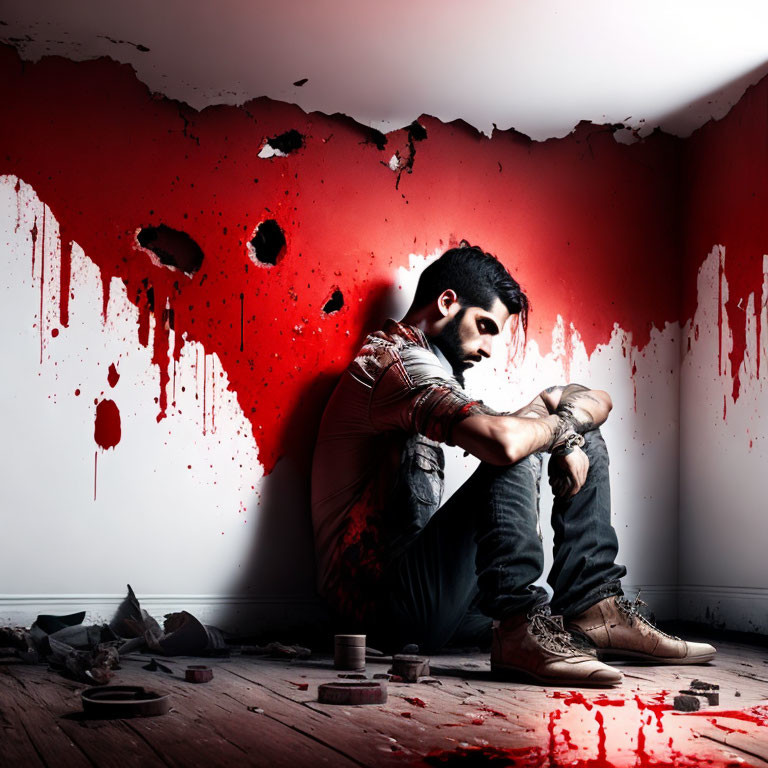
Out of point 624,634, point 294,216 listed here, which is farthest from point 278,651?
point 294,216

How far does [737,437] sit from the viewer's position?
10.9ft

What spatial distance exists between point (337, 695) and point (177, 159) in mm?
1890

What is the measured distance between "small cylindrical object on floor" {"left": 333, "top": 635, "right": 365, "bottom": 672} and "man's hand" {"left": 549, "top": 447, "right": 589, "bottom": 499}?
645 millimetres

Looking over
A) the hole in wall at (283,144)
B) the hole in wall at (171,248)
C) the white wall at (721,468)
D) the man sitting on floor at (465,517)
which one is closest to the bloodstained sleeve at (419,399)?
the man sitting on floor at (465,517)

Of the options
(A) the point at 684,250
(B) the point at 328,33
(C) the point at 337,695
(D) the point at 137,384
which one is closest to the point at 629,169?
(A) the point at 684,250

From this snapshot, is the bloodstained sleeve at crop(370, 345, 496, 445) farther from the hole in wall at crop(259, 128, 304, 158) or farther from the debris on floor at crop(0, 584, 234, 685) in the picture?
the hole in wall at crop(259, 128, 304, 158)

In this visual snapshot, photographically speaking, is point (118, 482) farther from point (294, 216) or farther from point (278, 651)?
point (294, 216)

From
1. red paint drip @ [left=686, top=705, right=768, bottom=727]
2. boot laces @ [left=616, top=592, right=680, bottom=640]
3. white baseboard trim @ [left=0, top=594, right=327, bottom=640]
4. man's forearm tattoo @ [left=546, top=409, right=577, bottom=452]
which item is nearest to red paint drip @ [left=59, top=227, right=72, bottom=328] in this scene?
white baseboard trim @ [left=0, top=594, right=327, bottom=640]

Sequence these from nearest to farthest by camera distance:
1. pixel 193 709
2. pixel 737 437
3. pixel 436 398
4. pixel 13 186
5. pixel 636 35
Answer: pixel 193 709 → pixel 436 398 → pixel 13 186 → pixel 636 35 → pixel 737 437

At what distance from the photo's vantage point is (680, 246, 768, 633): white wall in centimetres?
319

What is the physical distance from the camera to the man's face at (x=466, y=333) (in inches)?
113

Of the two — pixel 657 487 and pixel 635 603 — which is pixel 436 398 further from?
pixel 657 487

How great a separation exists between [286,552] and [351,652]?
2.33 ft

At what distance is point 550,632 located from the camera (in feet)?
6.81
